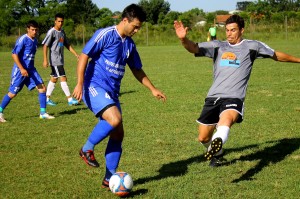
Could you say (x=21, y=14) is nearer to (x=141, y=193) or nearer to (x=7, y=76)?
(x=7, y=76)

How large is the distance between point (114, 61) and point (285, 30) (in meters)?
41.5

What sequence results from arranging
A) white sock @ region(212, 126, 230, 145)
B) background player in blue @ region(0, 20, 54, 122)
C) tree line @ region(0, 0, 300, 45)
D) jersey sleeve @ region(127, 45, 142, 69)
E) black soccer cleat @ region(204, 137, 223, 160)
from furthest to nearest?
tree line @ region(0, 0, 300, 45) < background player in blue @ region(0, 20, 54, 122) < jersey sleeve @ region(127, 45, 142, 69) < white sock @ region(212, 126, 230, 145) < black soccer cleat @ region(204, 137, 223, 160)

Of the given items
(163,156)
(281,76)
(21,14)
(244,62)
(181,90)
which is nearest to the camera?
(244,62)

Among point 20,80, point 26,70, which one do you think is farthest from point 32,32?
point 20,80

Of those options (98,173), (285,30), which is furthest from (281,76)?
(285,30)

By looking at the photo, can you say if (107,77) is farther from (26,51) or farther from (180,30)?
(26,51)

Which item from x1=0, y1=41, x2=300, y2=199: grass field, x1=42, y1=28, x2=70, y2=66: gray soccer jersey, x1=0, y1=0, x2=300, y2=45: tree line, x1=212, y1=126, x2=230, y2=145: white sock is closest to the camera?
x1=212, y1=126, x2=230, y2=145: white sock

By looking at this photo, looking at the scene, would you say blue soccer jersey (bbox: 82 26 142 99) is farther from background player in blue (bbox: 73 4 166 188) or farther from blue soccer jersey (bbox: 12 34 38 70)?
blue soccer jersey (bbox: 12 34 38 70)

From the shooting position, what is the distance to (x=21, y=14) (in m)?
57.6

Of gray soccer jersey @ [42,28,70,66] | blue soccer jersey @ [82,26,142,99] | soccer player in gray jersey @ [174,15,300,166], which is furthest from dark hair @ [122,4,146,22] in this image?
gray soccer jersey @ [42,28,70,66]

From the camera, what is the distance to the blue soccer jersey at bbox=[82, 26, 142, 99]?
193 inches

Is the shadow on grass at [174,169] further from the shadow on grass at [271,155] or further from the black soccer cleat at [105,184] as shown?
the shadow on grass at [271,155]

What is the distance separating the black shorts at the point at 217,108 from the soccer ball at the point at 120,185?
1.43 metres

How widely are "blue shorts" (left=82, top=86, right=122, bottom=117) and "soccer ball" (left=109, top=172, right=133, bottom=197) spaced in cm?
68
